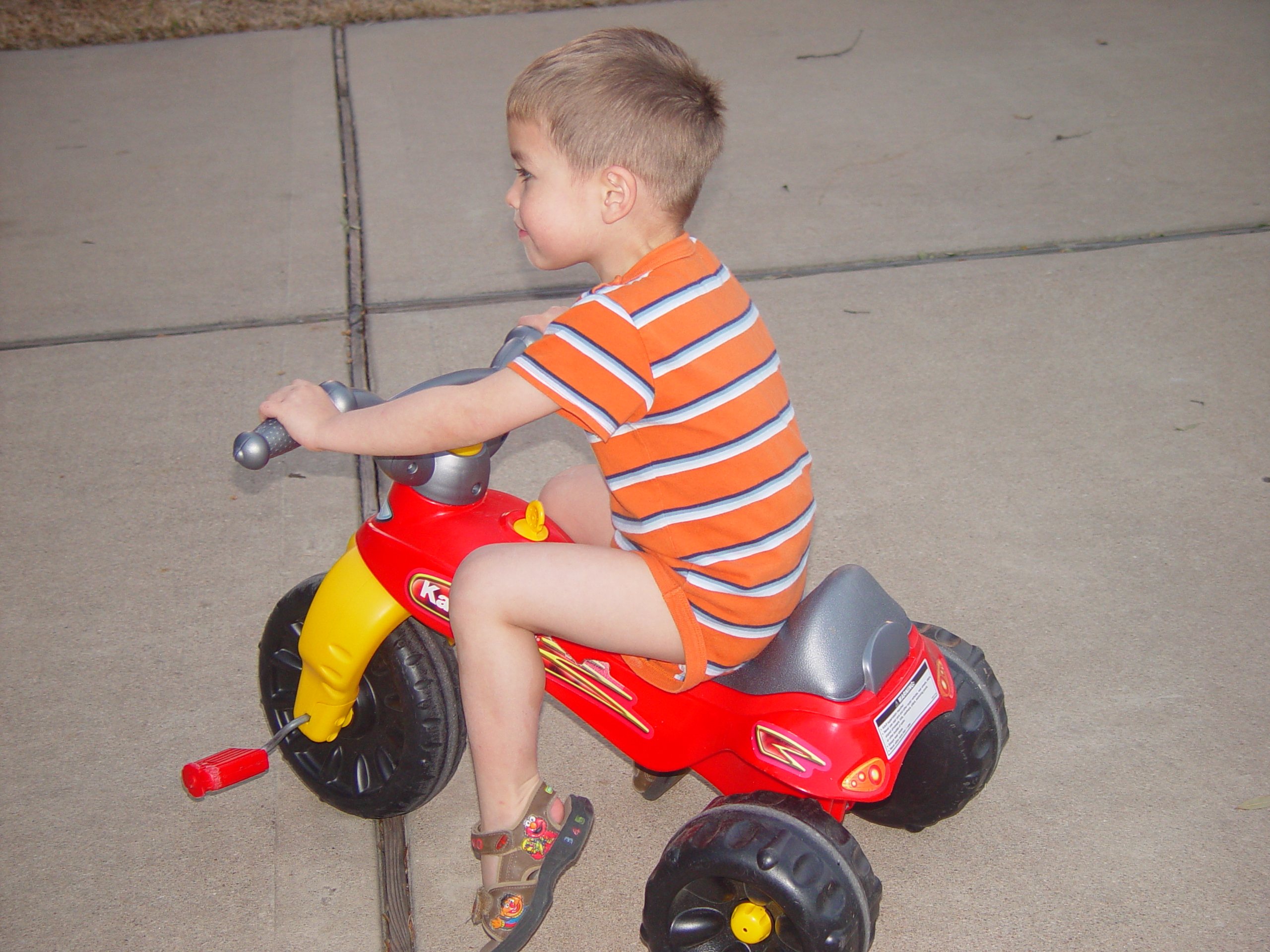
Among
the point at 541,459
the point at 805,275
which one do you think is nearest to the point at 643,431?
the point at 541,459

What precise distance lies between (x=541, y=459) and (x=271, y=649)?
1132 mm

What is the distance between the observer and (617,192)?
1.65 m

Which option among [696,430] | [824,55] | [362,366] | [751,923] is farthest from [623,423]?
[824,55]

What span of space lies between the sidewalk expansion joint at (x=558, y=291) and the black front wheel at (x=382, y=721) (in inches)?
60.8

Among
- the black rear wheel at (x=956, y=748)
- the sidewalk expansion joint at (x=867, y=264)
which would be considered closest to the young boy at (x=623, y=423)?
the black rear wheel at (x=956, y=748)

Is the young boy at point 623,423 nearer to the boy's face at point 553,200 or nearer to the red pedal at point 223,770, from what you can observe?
the boy's face at point 553,200

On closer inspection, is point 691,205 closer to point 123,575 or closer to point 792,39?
point 123,575

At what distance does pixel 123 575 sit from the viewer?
273cm

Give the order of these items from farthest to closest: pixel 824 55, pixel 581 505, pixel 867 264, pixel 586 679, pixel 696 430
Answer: pixel 824 55
pixel 867 264
pixel 581 505
pixel 586 679
pixel 696 430

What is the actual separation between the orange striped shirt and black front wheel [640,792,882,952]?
23cm

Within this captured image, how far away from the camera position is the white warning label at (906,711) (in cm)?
173

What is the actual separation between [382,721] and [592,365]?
88cm

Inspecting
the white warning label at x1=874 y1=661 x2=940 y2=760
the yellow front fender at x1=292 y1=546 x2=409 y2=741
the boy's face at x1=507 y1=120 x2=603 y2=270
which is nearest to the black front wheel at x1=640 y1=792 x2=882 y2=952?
the white warning label at x1=874 y1=661 x2=940 y2=760

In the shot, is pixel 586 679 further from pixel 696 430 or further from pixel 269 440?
pixel 269 440
